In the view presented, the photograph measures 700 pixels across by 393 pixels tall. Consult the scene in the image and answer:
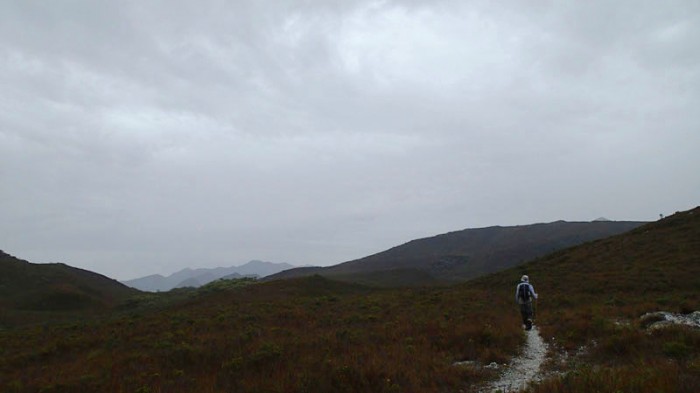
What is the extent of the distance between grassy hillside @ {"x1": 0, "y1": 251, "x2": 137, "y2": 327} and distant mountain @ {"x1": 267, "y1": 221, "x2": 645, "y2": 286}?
44.7 meters

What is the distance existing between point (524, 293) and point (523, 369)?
698 centimetres

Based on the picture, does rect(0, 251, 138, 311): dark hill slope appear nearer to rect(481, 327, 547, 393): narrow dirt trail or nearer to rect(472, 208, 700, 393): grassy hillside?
rect(472, 208, 700, 393): grassy hillside

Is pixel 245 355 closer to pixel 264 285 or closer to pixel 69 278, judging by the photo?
pixel 264 285

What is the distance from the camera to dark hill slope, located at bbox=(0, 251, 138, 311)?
173 feet

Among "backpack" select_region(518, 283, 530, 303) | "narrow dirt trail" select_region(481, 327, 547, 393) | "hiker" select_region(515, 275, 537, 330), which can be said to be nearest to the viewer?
"narrow dirt trail" select_region(481, 327, 547, 393)

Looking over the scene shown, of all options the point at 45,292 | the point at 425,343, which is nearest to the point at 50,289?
the point at 45,292

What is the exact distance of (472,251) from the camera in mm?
138375

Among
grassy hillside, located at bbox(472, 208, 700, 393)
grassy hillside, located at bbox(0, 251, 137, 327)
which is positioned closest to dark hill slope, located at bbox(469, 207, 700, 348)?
grassy hillside, located at bbox(472, 208, 700, 393)

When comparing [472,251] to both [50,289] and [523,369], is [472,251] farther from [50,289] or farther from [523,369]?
[523,369]

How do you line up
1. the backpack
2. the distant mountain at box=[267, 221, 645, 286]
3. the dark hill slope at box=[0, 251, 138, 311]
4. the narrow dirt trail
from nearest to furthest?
the narrow dirt trail, the backpack, the dark hill slope at box=[0, 251, 138, 311], the distant mountain at box=[267, 221, 645, 286]

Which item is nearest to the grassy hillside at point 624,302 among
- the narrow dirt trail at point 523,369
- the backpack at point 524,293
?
the narrow dirt trail at point 523,369

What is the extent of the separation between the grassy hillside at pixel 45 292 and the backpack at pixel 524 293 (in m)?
44.6

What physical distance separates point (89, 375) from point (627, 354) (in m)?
15.5

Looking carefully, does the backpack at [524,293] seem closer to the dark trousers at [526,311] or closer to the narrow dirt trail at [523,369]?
the dark trousers at [526,311]
